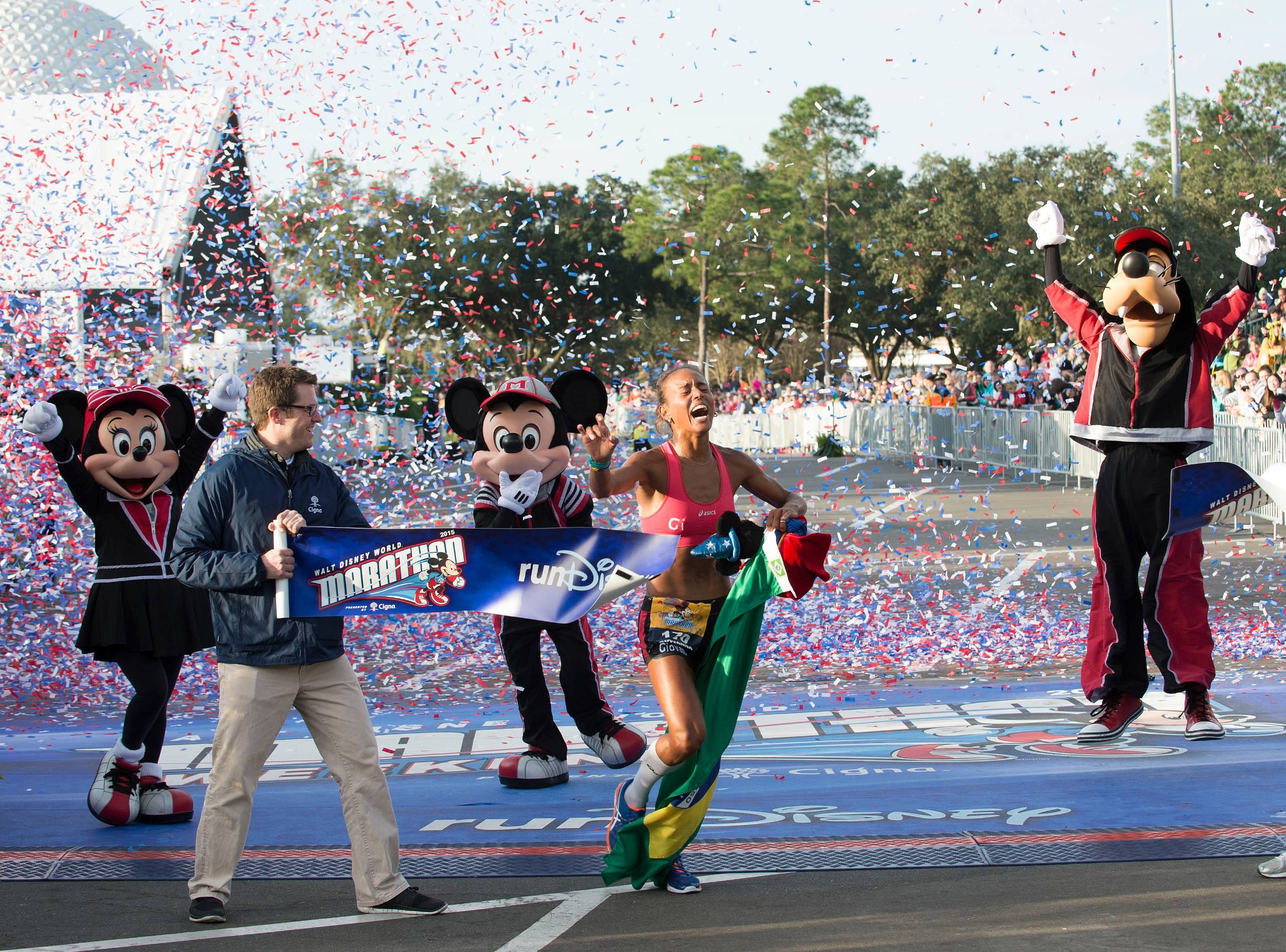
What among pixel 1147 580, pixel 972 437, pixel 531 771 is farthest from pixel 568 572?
pixel 972 437

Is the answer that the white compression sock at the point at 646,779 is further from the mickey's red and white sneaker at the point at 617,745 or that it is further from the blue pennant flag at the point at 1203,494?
the blue pennant flag at the point at 1203,494

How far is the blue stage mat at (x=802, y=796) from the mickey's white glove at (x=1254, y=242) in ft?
7.02

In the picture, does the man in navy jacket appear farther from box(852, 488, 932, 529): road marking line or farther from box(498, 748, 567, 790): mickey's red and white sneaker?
box(852, 488, 932, 529): road marking line

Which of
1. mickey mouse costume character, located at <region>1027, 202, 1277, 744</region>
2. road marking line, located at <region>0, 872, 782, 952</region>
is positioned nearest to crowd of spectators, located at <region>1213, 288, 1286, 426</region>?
mickey mouse costume character, located at <region>1027, 202, 1277, 744</region>

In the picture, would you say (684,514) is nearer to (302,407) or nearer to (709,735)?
(709,735)

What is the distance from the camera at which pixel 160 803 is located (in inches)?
219

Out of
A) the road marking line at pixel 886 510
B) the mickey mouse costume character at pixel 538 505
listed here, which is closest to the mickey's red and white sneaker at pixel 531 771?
the mickey mouse costume character at pixel 538 505

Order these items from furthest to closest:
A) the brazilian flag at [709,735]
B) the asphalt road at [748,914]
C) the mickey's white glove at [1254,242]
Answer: the mickey's white glove at [1254,242] < the brazilian flag at [709,735] < the asphalt road at [748,914]

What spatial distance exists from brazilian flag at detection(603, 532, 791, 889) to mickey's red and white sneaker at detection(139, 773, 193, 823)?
200cm

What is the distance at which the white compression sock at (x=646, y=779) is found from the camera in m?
4.52

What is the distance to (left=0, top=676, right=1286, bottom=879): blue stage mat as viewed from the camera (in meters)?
4.86

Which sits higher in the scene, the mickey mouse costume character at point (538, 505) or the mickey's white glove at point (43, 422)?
Answer: the mickey's white glove at point (43, 422)

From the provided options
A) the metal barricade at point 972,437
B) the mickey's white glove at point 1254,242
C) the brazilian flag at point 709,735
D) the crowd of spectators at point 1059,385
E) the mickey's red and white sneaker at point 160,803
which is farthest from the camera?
the crowd of spectators at point 1059,385

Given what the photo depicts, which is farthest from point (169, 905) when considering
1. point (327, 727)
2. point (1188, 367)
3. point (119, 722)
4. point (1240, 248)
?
point (1240, 248)
